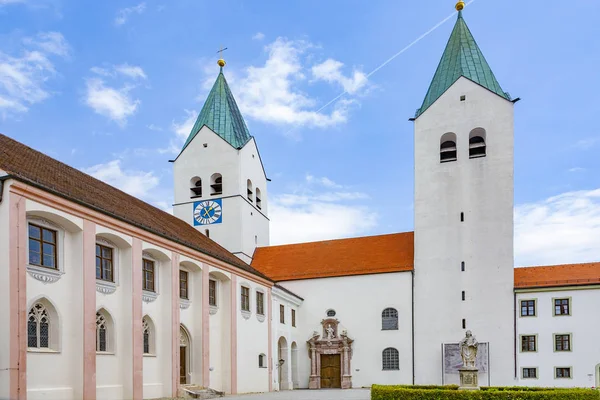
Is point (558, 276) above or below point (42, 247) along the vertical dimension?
below

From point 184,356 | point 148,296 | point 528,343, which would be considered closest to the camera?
point 148,296

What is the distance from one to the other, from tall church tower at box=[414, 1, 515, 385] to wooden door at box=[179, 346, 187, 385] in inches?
598

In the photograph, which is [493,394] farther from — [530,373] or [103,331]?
[530,373]

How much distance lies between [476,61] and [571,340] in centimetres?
1858

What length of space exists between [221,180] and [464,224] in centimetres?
1706

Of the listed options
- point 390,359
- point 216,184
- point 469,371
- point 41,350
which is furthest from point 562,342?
point 41,350

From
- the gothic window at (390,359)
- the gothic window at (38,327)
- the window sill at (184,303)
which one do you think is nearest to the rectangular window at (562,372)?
the gothic window at (390,359)

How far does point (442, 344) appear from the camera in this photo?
33.0 meters

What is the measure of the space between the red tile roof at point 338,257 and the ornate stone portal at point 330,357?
360 cm

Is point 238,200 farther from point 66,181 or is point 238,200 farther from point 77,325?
point 77,325

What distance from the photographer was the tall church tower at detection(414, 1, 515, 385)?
32.5 meters

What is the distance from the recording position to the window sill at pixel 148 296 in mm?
20969

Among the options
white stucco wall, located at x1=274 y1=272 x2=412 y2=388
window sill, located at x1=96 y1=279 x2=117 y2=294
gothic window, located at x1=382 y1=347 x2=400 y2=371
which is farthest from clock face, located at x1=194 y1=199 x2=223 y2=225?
window sill, located at x1=96 y1=279 x2=117 y2=294

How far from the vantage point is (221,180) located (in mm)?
40188
